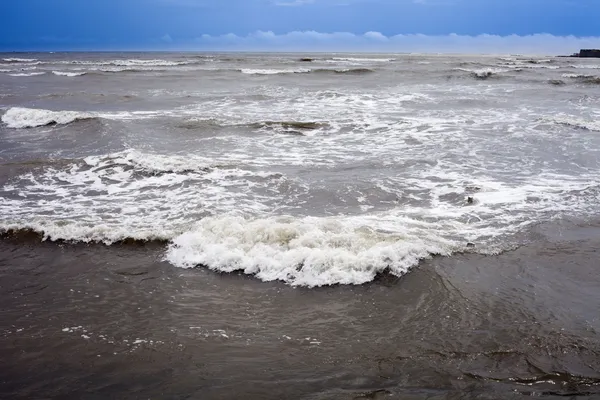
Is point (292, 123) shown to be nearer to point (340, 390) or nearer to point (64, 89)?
point (340, 390)

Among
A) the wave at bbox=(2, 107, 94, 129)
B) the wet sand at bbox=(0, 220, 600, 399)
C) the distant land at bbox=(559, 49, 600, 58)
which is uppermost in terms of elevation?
the distant land at bbox=(559, 49, 600, 58)

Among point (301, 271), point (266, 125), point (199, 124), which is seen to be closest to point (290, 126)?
point (266, 125)

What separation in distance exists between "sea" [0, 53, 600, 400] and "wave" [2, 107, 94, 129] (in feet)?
13.6

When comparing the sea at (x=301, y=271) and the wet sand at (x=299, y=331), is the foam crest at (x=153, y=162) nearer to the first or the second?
the sea at (x=301, y=271)

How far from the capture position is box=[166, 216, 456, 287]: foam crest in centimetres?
554

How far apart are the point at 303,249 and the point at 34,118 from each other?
15.5 meters

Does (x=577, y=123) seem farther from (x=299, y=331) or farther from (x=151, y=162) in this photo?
(x=299, y=331)

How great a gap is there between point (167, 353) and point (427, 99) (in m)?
22.2

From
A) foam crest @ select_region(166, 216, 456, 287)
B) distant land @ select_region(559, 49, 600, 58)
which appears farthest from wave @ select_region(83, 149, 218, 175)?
distant land @ select_region(559, 49, 600, 58)

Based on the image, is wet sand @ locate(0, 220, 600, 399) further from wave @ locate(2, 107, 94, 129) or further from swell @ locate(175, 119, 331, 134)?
wave @ locate(2, 107, 94, 129)

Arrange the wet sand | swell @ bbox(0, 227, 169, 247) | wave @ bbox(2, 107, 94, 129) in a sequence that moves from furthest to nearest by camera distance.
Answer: wave @ bbox(2, 107, 94, 129), swell @ bbox(0, 227, 169, 247), the wet sand

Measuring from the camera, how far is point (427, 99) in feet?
78.2

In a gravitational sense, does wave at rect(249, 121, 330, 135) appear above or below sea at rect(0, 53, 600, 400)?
above

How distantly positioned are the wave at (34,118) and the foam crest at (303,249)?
507 inches
